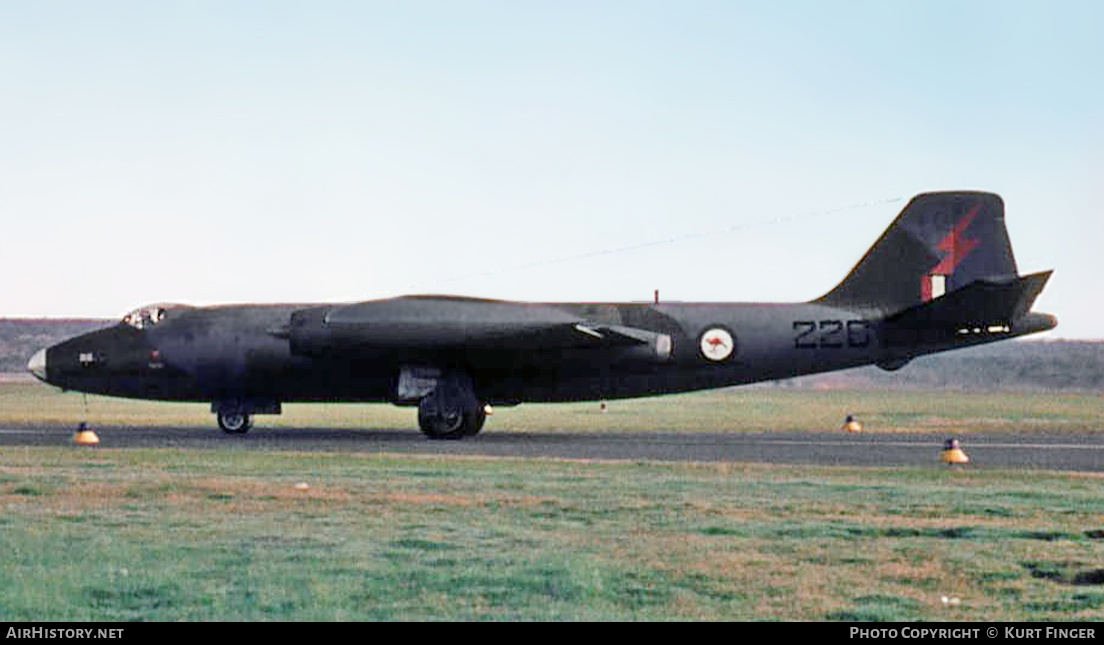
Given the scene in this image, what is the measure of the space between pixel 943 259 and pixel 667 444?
8923 millimetres

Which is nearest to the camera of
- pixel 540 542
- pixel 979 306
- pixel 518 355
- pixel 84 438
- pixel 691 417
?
pixel 540 542

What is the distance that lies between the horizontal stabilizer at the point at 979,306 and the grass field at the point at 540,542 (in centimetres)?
842

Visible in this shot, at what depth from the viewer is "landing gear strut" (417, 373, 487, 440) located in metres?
31.4

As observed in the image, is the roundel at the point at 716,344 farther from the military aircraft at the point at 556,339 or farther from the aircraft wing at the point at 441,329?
the aircraft wing at the point at 441,329

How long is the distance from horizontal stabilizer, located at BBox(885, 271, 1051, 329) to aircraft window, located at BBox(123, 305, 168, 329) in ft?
61.1

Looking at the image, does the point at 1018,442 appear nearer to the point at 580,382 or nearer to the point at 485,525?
the point at 580,382

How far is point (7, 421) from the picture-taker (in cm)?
4044

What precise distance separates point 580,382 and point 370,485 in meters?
13.3

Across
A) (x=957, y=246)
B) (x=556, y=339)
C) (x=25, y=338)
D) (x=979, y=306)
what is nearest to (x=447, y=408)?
(x=556, y=339)

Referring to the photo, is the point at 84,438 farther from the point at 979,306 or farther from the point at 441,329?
the point at 979,306

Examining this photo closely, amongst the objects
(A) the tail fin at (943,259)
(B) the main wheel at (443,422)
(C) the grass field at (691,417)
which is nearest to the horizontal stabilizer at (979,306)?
(A) the tail fin at (943,259)

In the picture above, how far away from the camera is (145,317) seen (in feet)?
109

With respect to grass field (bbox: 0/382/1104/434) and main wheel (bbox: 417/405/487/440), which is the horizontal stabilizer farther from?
main wheel (bbox: 417/405/487/440)

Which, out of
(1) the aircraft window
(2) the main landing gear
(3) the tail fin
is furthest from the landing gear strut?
(3) the tail fin
